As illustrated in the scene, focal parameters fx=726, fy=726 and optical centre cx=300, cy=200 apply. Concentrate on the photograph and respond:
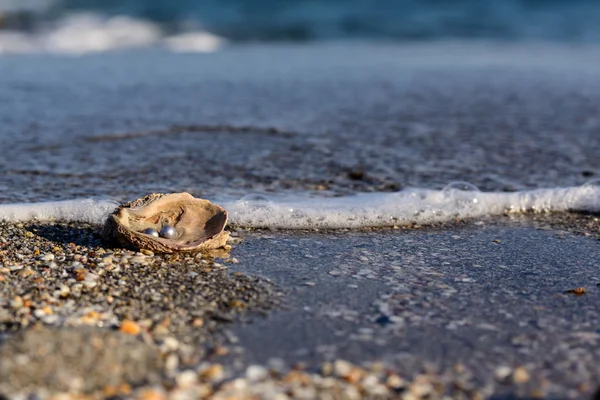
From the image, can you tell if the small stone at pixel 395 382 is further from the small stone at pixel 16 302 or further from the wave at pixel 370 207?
the wave at pixel 370 207

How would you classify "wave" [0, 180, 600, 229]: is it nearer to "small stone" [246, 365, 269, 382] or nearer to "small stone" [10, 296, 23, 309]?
"small stone" [10, 296, 23, 309]

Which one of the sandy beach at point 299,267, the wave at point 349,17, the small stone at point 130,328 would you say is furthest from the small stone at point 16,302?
the wave at point 349,17

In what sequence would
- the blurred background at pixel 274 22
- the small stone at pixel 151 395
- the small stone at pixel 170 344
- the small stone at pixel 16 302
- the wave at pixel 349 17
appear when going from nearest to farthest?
the small stone at pixel 151 395, the small stone at pixel 170 344, the small stone at pixel 16 302, the blurred background at pixel 274 22, the wave at pixel 349 17

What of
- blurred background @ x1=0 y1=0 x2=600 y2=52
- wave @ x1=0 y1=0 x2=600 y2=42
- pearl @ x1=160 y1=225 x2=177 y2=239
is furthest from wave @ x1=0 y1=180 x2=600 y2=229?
wave @ x1=0 y1=0 x2=600 y2=42

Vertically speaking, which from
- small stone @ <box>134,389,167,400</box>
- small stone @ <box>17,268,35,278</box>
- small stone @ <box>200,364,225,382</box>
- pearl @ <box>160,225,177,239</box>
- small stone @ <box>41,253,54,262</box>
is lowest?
small stone @ <box>200,364,225,382</box>

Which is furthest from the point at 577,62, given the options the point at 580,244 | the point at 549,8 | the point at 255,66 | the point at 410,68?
the point at 549,8

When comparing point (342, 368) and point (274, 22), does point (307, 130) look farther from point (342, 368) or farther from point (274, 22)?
point (274, 22)
